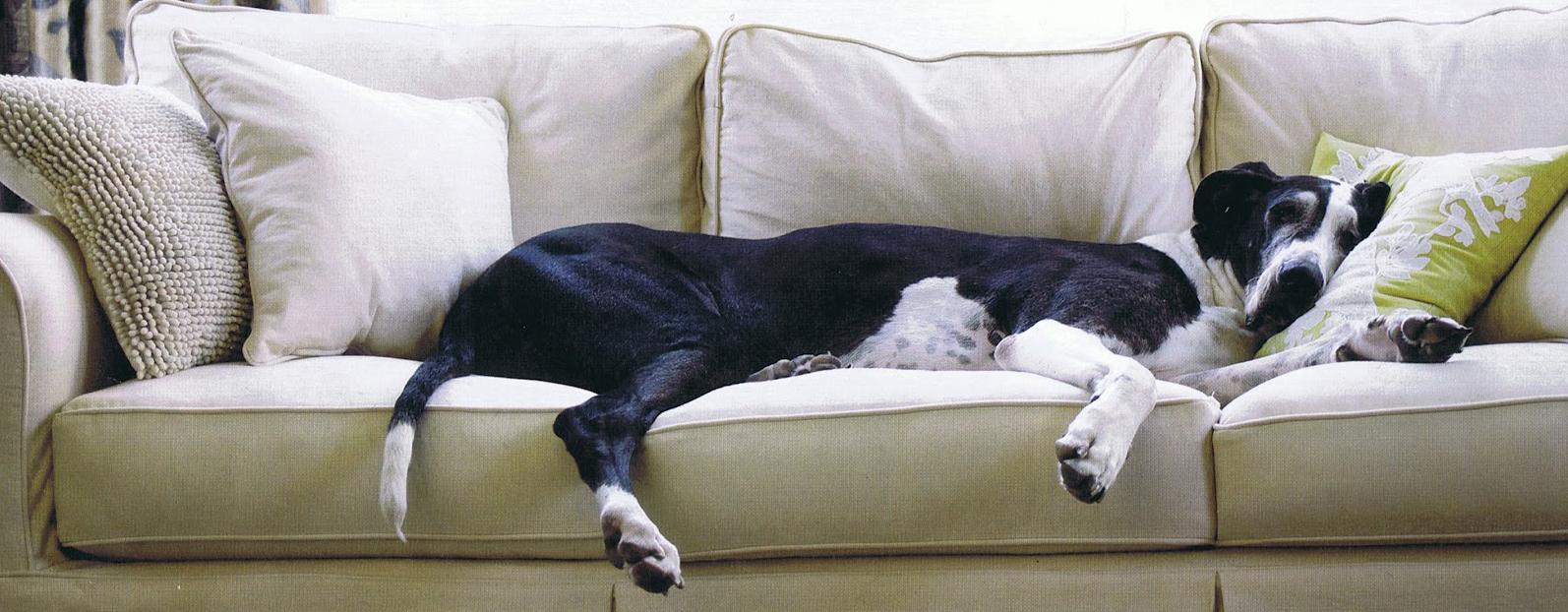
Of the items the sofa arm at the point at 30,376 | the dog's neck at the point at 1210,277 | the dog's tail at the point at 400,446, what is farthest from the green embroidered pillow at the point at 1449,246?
the sofa arm at the point at 30,376

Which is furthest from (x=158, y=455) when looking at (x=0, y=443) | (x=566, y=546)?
(x=566, y=546)

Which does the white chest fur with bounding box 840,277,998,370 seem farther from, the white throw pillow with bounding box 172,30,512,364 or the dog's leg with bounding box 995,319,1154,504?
the white throw pillow with bounding box 172,30,512,364

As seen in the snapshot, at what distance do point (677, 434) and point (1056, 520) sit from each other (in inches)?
20.3

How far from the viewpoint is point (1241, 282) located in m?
2.10

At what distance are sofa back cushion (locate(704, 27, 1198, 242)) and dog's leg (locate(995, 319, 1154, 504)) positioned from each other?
24.6 inches

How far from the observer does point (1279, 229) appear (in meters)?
2.03

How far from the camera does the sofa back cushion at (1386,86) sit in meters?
2.27

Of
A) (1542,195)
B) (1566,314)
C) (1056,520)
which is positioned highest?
(1542,195)

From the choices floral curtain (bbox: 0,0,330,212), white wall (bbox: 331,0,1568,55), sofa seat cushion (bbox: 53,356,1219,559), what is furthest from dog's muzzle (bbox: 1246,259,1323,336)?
floral curtain (bbox: 0,0,330,212)

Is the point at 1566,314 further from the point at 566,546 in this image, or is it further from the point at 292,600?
the point at 292,600

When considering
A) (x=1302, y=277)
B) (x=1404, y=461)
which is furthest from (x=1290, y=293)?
(x=1404, y=461)

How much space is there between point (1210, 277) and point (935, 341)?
1.73 ft

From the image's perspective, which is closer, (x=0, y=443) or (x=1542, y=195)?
(x=0, y=443)

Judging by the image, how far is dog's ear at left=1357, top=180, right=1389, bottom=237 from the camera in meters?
2.04
